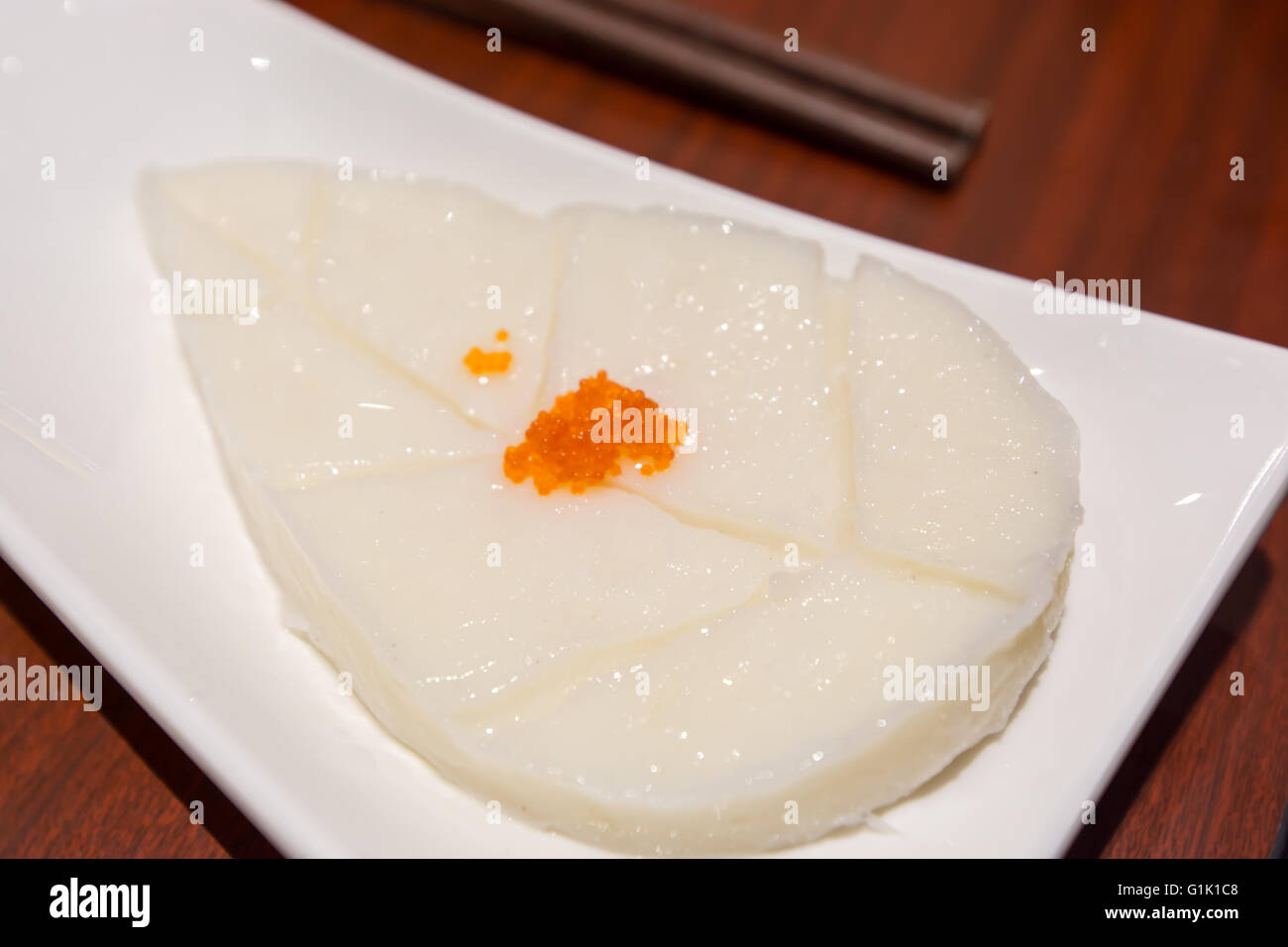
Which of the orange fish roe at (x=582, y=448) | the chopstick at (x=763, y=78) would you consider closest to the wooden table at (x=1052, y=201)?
the chopstick at (x=763, y=78)

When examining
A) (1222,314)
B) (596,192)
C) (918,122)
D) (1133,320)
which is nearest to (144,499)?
(596,192)

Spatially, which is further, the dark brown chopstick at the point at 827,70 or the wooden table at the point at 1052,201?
the dark brown chopstick at the point at 827,70

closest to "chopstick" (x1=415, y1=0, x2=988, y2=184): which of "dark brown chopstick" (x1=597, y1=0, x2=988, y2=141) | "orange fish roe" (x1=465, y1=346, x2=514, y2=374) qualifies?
"dark brown chopstick" (x1=597, y1=0, x2=988, y2=141)

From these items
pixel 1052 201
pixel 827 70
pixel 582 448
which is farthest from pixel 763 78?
pixel 582 448

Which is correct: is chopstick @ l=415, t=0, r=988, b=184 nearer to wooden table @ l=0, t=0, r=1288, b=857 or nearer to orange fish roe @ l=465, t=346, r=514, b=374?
wooden table @ l=0, t=0, r=1288, b=857

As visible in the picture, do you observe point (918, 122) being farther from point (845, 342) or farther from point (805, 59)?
point (845, 342)

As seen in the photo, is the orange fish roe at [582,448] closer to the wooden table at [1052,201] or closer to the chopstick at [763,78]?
the wooden table at [1052,201]

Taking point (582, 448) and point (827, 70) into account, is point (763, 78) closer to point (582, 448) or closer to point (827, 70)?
point (827, 70)
